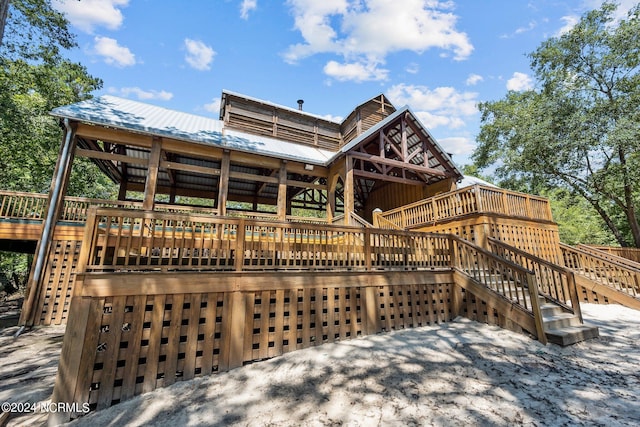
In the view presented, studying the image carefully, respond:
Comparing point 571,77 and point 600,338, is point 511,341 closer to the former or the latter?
point 600,338

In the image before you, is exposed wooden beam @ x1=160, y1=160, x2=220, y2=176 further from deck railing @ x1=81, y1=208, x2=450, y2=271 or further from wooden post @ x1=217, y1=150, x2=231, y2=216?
deck railing @ x1=81, y1=208, x2=450, y2=271

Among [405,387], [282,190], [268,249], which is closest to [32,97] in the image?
[282,190]

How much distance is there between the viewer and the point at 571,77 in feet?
59.1

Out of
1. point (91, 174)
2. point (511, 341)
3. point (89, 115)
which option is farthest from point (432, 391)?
point (91, 174)

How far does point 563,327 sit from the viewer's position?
18.3ft

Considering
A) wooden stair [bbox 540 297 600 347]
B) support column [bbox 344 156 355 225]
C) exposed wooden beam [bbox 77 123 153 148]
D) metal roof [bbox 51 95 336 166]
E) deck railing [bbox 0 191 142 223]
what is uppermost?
metal roof [bbox 51 95 336 166]

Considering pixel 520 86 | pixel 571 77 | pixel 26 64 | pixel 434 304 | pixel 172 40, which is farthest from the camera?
pixel 520 86

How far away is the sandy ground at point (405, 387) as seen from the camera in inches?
119

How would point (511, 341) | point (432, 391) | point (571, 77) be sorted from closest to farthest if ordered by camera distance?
point (432, 391) < point (511, 341) < point (571, 77)

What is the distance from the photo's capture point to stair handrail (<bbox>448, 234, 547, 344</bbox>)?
533 centimetres

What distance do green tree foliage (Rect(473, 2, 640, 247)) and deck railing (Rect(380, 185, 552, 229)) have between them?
10097 mm

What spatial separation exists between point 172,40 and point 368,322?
13.2 m

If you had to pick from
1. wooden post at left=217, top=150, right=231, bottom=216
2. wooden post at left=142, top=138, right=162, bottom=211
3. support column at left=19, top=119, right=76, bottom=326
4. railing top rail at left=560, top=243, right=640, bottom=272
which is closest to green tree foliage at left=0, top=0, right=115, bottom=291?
support column at left=19, top=119, right=76, bottom=326

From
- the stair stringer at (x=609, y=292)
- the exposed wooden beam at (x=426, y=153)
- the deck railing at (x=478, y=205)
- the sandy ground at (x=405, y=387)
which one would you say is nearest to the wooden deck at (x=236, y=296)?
the sandy ground at (x=405, y=387)
